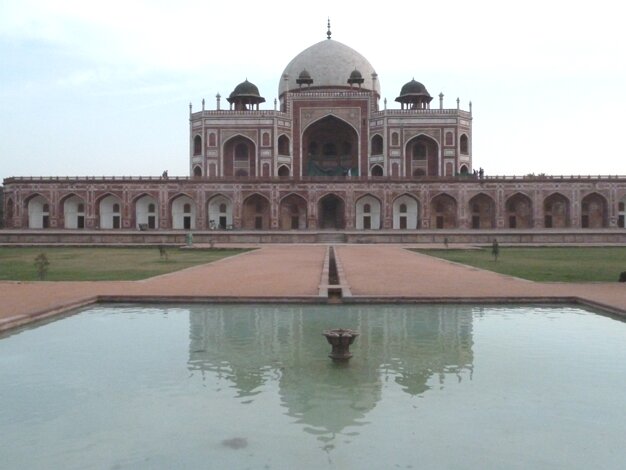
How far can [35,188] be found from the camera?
3150cm

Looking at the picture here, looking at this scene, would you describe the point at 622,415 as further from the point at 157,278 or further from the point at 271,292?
the point at 157,278

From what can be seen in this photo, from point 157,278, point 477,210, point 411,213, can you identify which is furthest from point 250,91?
point 157,278

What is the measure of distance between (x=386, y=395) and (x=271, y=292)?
4.14m

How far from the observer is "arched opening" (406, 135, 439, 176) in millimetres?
34719

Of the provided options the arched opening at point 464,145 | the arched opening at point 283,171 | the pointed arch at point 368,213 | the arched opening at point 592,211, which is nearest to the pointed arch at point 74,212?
the arched opening at point 283,171

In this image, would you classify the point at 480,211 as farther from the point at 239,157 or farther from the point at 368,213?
the point at 239,157

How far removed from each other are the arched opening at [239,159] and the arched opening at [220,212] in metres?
3.14

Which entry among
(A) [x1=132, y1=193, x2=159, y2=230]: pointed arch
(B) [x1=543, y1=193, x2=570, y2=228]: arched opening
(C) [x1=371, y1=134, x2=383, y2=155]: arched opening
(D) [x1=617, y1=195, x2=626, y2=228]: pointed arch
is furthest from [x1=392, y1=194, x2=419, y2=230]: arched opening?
(A) [x1=132, y1=193, x2=159, y2=230]: pointed arch

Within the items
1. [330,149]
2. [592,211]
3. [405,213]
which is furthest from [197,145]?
[592,211]

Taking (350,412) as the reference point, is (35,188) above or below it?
above

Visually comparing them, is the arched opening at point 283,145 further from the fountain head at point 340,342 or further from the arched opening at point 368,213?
the fountain head at point 340,342

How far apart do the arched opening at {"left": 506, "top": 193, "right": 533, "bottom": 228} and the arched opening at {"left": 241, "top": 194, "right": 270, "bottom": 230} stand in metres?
11.2

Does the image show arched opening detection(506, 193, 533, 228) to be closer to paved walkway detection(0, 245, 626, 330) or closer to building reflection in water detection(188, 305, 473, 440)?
paved walkway detection(0, 245, 626, 330)

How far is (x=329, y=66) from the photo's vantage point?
37.7 m
